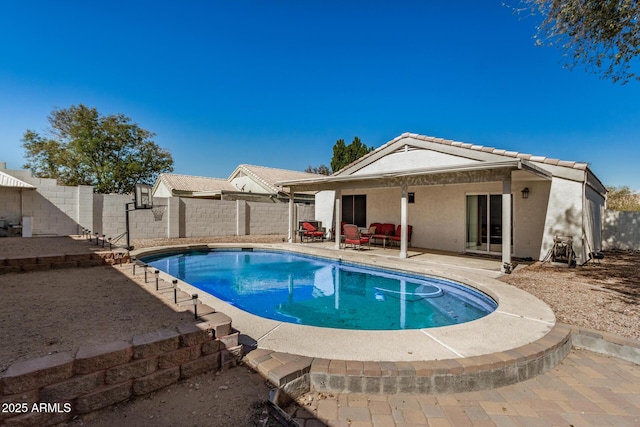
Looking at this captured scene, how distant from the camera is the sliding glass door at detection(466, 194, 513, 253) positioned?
11.2m

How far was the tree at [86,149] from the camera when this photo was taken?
2530 centimetres

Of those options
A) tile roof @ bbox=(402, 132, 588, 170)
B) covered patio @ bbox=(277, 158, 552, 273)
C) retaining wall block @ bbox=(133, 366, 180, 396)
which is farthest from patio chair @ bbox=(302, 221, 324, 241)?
retaining wall block @ bbox=(133, 366, 180, 396)

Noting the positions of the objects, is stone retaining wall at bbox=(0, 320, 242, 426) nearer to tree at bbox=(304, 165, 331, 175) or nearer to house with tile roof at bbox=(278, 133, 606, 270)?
house with tile roof at bbox=(278, 133, 606, 270)

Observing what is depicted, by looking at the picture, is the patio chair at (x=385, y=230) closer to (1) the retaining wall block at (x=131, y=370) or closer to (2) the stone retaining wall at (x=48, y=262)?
(2) the stone retaining wall at (x=48, y=262)

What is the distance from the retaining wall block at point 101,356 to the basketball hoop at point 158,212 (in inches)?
514

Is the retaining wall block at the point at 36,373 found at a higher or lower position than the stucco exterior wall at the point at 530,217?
lower


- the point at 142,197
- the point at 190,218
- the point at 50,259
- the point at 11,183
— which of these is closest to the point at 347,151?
the point at 190,218

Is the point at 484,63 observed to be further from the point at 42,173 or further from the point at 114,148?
the point at 42,173

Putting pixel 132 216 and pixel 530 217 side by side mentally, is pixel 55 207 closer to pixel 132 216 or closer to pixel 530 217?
pixel 132 216

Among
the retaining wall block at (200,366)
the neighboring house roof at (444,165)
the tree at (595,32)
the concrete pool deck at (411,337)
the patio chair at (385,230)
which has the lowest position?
the concrete pool deck at (411,337)

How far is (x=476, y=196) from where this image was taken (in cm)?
1159

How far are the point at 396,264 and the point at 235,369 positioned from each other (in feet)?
22.1

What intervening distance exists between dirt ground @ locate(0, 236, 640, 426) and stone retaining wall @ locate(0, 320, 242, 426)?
0.11 m

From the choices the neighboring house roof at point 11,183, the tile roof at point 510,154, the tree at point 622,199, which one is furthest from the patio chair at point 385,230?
the tree at point 622,199
